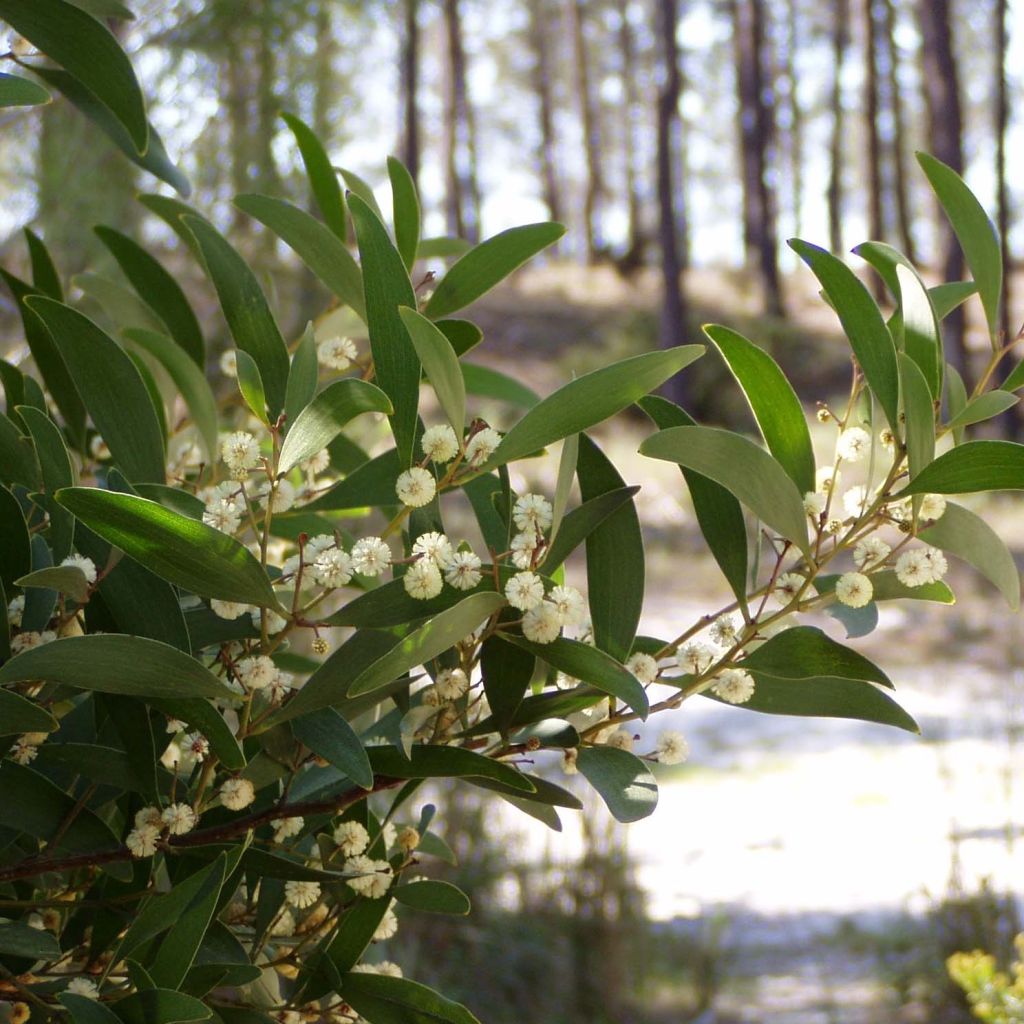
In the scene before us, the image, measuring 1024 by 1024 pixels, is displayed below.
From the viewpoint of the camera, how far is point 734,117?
1733cm

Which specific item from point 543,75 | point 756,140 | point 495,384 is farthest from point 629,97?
point 495,384

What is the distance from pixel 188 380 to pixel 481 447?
0.18 m

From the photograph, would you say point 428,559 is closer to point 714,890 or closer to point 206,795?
point 206,795

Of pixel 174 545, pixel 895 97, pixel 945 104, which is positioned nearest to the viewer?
pixel 174 545

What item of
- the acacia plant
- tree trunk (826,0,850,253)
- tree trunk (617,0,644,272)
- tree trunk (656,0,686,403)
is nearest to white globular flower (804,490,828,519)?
the acacia plant

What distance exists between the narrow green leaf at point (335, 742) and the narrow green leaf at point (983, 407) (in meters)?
0.20

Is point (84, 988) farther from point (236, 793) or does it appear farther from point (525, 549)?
point (525, 549)

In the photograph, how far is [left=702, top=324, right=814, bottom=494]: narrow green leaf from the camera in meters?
0.37

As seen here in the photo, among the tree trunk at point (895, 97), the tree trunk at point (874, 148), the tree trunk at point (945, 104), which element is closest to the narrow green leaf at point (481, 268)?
the tree trunk at point (945, 104)

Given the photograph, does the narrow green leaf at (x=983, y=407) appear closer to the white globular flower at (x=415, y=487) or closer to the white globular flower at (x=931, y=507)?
the white globular flower at (x=931, y=507)

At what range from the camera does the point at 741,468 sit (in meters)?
0.35

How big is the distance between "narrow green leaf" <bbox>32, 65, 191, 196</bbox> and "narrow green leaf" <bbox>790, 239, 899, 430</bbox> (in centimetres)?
25

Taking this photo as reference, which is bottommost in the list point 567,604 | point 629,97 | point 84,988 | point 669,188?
point 84,988

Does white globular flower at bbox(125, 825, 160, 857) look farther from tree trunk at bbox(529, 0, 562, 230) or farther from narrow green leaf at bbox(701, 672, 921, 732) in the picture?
tree trunk at bbox(529, 0, 562, 230)
